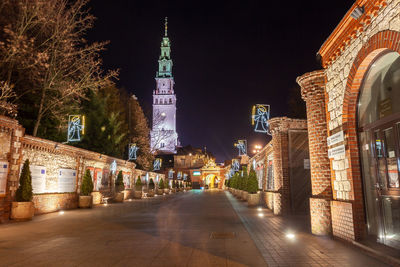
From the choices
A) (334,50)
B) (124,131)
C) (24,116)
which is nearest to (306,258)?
(334,50)

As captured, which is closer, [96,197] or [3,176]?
[3,176]

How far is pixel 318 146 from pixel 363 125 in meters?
1.86

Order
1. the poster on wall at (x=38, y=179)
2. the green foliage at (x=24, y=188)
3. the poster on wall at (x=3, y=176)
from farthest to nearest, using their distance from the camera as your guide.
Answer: the poster on wall at (x=38, y=179), the green foliage at (x=24, y=188), the poster on wall at (x=3, y=176)

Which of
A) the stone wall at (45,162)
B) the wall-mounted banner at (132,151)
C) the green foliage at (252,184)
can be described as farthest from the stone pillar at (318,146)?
the wall-mounted banner at (132,151)

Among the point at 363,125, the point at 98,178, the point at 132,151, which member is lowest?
the point at 98,178

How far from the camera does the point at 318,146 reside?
789 centimetres

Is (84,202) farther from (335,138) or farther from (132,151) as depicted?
(335,138)

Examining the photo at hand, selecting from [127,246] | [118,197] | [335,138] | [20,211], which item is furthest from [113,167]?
[335,138]

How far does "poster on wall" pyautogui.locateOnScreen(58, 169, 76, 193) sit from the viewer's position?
15039 mm

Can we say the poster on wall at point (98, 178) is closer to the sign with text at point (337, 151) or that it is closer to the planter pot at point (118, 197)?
the planter pot at point (118, 197)

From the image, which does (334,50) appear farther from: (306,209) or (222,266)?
(306,209)

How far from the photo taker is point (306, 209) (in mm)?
12617

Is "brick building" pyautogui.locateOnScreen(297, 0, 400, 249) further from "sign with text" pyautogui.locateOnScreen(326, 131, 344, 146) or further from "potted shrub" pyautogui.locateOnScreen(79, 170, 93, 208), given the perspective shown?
"potted shrub" pyautogui.locateOnScreen(79, 170, 93, 208)

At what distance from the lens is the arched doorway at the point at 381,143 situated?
527 centimetres
